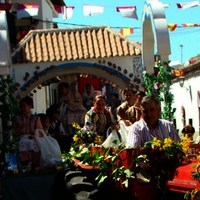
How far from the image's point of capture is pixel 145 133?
6711 millimetres

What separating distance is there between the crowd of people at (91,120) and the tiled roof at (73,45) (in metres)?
1.07

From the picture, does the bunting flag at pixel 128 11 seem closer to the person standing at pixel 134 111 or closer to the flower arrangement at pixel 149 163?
the person standing at pixel 134 111

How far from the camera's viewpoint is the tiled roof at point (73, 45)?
1577 cm

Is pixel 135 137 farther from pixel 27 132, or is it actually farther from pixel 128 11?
pixel 128 11

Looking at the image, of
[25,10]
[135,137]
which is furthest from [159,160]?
[25,10]

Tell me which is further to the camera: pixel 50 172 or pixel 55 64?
pixel 55 64

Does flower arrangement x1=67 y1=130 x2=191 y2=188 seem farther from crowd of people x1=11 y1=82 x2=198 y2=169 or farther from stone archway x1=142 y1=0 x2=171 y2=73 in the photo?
stone archway x1=142 y1=0 x2=171 y2=73

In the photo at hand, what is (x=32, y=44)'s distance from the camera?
16406 millimetres

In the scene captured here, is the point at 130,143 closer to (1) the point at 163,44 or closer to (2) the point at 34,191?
(2) the point at 34,191

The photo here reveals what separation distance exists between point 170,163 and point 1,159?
14.6ft

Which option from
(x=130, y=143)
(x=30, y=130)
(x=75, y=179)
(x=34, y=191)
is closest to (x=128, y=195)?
(x=130, y=143)

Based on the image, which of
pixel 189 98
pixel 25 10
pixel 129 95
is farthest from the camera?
pixel 189 98

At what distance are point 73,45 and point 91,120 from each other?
5758 mm

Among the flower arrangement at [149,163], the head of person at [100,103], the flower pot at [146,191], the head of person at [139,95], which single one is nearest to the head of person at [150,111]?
the flower arrangement at [149,163]
